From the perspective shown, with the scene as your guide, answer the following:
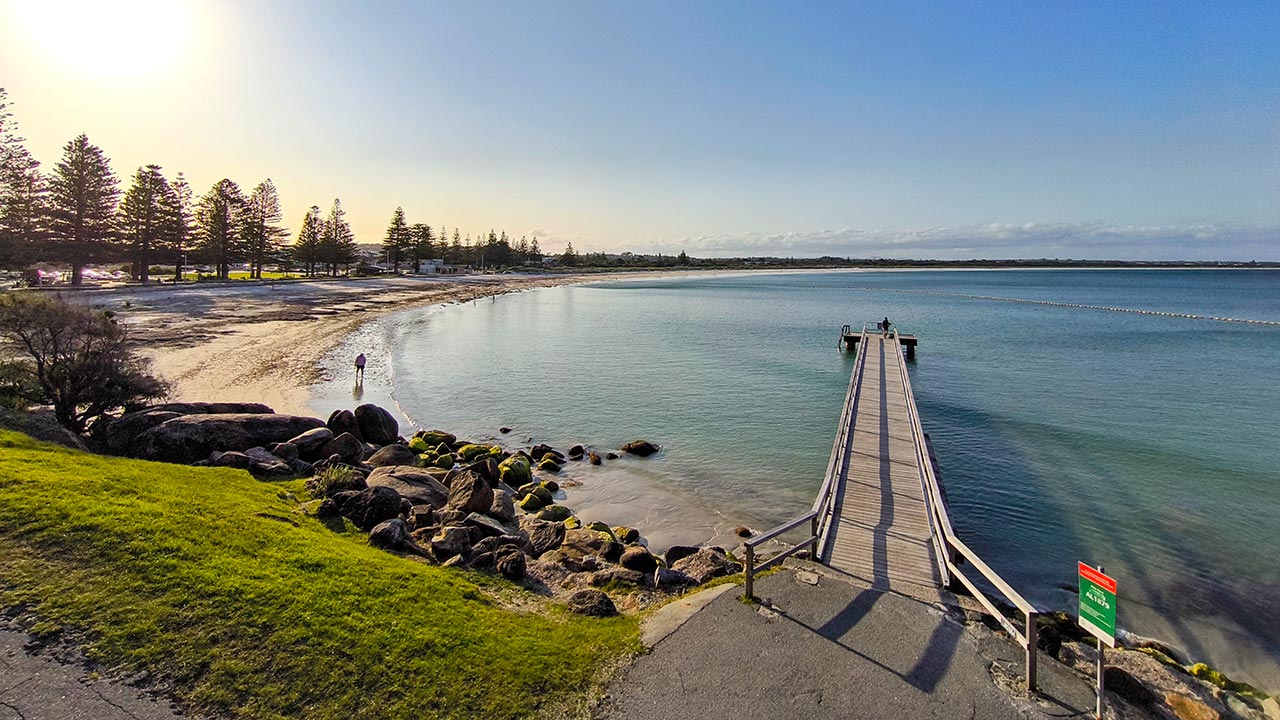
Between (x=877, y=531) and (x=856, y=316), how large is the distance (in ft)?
206

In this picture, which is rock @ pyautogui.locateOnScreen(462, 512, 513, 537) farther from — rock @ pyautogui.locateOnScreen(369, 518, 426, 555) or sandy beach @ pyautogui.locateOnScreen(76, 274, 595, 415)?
sandy beach @ pyautogui.locateOnScreen(76, 274, 595, 415)

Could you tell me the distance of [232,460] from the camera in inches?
463

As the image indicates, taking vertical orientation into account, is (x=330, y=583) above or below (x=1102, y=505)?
above

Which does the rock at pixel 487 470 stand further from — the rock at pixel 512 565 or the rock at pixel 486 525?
the rock at pixel 512 565

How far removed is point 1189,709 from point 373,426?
16.7 meters

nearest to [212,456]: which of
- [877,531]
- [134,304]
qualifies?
[877,531]

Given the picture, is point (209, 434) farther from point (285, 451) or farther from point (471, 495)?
point (471, 495)

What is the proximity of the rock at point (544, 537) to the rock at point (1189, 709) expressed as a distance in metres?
8.22

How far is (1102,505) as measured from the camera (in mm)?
14406

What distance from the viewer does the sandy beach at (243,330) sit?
22.2 metres

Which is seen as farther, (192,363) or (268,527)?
(192,363)

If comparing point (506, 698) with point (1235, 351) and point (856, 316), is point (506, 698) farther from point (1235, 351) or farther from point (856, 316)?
point (856, 316)

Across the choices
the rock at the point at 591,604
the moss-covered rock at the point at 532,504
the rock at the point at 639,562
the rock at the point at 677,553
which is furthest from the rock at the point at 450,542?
the moss-covered rock at the point at 532,504

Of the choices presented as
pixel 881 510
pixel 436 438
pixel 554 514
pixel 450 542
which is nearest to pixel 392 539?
pixel 450 542
